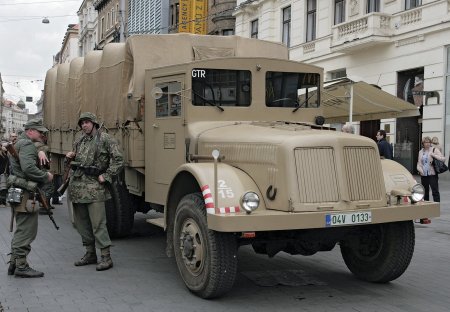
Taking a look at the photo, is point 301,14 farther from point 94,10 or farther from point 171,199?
point 94,10

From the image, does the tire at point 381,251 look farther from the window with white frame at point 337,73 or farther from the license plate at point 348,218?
the window with white frame at point 337,73

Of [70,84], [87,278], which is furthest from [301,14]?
[87,278]

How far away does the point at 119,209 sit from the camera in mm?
8539

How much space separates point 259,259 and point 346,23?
15151 millimetres

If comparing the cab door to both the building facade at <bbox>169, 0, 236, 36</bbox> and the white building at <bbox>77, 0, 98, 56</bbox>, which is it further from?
the white building at <bbox>77, 0, 98, 56</bbox>

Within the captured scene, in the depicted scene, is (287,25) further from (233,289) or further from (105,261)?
(233,289)

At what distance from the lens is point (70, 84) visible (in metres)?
10.9

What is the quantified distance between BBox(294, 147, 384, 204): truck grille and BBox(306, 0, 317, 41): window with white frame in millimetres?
19322

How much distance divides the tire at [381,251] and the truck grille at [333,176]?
2.11ft

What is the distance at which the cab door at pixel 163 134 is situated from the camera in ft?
22.2

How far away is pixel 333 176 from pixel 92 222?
10.1 ft

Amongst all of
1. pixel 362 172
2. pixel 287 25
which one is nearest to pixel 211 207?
pixel 362 172

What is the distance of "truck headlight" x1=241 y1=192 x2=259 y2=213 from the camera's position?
5125mm

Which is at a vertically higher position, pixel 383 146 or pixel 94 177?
pixel 383 146
